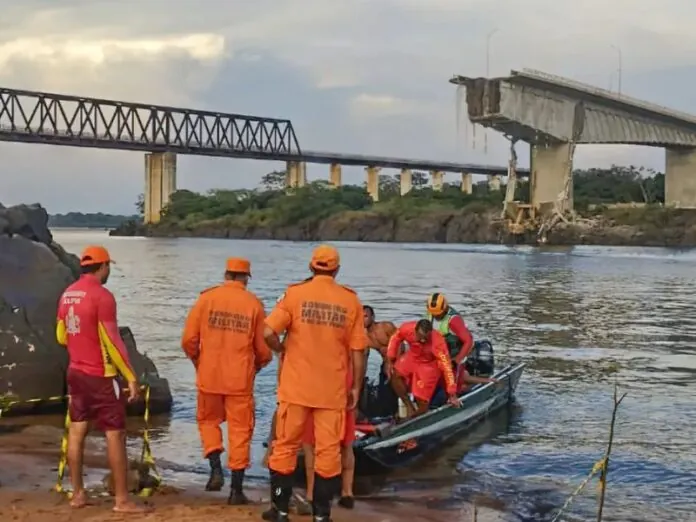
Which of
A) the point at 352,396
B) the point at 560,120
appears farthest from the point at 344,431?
the point at 560,120

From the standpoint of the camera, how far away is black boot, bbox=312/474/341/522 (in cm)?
733

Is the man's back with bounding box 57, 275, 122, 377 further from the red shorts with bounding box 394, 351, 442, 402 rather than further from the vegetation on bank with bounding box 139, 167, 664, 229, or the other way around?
the vegetation on bank with bounding box 139, 167, 664, 229

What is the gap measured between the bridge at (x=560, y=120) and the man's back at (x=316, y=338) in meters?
77.1

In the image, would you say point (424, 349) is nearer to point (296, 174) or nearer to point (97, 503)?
point (97, 503)

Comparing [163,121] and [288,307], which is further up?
[163,121]

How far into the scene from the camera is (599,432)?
1373 cm

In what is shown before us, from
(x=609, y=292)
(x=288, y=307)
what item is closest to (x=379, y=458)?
(x=288, y=307)

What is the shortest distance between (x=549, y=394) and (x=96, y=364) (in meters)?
10.7

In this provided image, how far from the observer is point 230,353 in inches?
323

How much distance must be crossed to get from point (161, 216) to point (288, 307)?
14946 cm

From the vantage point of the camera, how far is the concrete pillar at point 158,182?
449 feet

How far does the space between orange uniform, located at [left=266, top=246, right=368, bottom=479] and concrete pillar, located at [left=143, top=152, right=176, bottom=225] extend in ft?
423

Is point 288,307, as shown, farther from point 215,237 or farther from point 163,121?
point 215,237

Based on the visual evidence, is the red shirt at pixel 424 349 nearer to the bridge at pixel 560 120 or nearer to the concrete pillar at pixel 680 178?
the bridge at pixel 560 120
